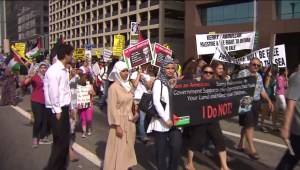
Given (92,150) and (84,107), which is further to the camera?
(84,107)

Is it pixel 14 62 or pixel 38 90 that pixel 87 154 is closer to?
pixel 38 90

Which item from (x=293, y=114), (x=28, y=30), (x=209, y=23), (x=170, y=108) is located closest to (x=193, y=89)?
(x=170, y=108)

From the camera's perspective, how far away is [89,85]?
855 centimetres

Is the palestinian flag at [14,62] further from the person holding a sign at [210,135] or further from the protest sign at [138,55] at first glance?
the person holding a sign at [210,135]

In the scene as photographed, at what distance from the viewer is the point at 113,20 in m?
71.1

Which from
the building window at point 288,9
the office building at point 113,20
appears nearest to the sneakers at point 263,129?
the building window at point 288,9

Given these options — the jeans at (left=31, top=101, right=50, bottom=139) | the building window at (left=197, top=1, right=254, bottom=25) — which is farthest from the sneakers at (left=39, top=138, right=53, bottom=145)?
the building window at (left=197, top=1, right=254, bottom=25)

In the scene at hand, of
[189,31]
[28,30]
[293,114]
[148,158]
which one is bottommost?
[148,158]

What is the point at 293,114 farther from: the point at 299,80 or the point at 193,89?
the point at 193,89

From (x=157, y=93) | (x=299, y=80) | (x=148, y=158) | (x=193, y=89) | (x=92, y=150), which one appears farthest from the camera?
(x=92, y=150)

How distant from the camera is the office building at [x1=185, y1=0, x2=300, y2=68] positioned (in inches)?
1267

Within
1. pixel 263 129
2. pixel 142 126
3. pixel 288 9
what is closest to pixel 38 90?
pixel 142 126

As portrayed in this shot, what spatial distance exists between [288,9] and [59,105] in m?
30.9

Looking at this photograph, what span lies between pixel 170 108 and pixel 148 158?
1901 millimetres
